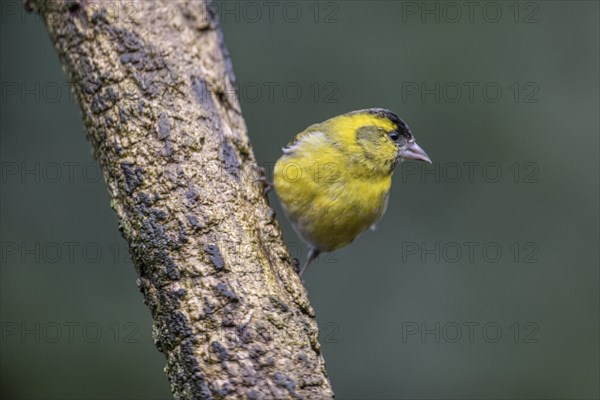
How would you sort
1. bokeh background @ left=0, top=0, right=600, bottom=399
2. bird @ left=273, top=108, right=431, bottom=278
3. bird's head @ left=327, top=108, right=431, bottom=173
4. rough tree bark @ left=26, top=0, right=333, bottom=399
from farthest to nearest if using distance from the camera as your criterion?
bokeh background @ left=0, top=0, right=600, bottom=399
bird's head @ left=327, top=108, right=431, bottom=173
bird @ left=273, top=108, right=431, bottom=278
rough tree bark @ left=26, top=0, right=333, bottom=399

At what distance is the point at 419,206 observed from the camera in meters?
6.52

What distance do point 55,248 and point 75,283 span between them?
36 centimetres

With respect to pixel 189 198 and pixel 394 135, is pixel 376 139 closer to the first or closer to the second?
pixel 394 135

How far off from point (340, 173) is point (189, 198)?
1.26 m

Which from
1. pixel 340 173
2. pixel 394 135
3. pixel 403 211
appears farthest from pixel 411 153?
pixel 403 211

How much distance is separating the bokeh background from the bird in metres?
1.74

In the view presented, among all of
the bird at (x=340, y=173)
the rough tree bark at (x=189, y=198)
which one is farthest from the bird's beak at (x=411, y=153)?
the rough tree bark at (x=189, y=198)

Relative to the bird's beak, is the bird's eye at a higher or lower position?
higher

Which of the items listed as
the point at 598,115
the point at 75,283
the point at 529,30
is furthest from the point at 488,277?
the point at 75,283

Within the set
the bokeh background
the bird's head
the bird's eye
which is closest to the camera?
the bird's head

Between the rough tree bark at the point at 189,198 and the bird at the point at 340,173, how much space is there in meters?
0.53

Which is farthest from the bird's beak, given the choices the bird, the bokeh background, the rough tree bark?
the bokeh background

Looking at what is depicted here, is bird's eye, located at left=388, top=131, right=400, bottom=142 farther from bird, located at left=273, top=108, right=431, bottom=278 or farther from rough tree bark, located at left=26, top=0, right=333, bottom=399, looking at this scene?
rough tree bark, located at left=26, top=0, right=333, bottom=399

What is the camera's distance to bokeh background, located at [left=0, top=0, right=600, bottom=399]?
6.17 m
